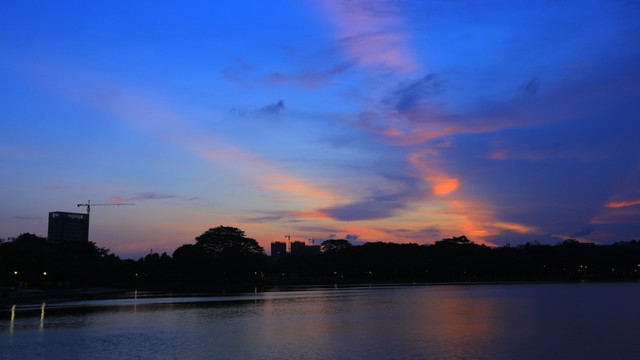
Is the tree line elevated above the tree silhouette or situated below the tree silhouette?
below

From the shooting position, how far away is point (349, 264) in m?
169

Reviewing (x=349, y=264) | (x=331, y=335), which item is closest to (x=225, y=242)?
(x=349, y=264)

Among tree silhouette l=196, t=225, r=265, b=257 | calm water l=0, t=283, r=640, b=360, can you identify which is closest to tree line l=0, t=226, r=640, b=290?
tree silhouette l=196, t=225, r=265, b=257

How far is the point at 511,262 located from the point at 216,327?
5311 inches

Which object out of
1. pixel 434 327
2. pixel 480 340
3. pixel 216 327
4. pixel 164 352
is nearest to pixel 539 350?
pixel 480 340

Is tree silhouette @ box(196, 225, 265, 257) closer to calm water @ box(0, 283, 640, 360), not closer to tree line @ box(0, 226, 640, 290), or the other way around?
tree line @ box(0, 226, 640, 290)

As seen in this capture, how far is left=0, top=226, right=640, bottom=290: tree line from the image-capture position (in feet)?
445

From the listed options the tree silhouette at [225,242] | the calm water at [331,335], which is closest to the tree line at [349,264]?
the tree silhouette at [225,242]

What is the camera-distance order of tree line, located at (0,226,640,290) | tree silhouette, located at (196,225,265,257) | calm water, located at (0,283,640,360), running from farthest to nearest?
tree silhouette, located at (196,225,265,257) < tree line, located at (0,226,640,290) < calm water, located at (0,283,640,360)

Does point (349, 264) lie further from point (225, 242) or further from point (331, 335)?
point (331, 335)

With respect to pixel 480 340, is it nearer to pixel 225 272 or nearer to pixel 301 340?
pixel 301 340

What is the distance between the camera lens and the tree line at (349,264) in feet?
445

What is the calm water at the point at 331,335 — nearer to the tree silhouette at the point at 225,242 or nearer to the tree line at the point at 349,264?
the tree line at the point at 349,264

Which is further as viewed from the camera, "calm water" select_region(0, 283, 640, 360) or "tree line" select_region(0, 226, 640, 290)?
"tree line" select_region(0, 226, 640, 290)
